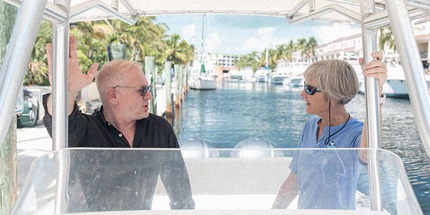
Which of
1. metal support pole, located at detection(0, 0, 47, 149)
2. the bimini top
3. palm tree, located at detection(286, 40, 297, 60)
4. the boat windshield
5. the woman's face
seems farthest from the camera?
palm tree, located at detection(286, 40, 297, 60)

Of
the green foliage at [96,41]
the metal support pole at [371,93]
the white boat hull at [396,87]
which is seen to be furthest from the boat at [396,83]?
the metal support pole at [371,93]

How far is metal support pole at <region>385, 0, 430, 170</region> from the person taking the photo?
2.19 feet

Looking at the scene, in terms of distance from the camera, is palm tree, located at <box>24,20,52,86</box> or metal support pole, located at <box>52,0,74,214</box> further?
palm tree, located at <box>24,20,52,86</box>

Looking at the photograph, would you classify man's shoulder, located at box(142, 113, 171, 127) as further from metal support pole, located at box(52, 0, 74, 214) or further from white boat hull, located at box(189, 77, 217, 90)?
white boat hull, located at box(189, 77, 217, 90)

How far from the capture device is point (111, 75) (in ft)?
6.38

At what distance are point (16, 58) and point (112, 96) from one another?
51.4 inches

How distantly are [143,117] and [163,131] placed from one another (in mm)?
133

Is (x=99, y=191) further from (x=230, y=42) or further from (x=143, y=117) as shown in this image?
(x=230, y=42)

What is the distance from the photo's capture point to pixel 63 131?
3.76ft

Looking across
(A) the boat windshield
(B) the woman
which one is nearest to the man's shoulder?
(B) the woman

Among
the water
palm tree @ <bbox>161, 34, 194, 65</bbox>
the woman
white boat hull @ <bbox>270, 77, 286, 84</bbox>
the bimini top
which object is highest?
palm tree @ <bbox>161, 34, 194, 65</bbox>

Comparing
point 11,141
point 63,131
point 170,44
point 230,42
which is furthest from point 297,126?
point 230,42

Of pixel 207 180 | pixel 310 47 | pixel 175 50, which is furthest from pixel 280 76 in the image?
pixel 207 180

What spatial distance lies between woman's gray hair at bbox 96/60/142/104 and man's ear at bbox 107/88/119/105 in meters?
0.03
